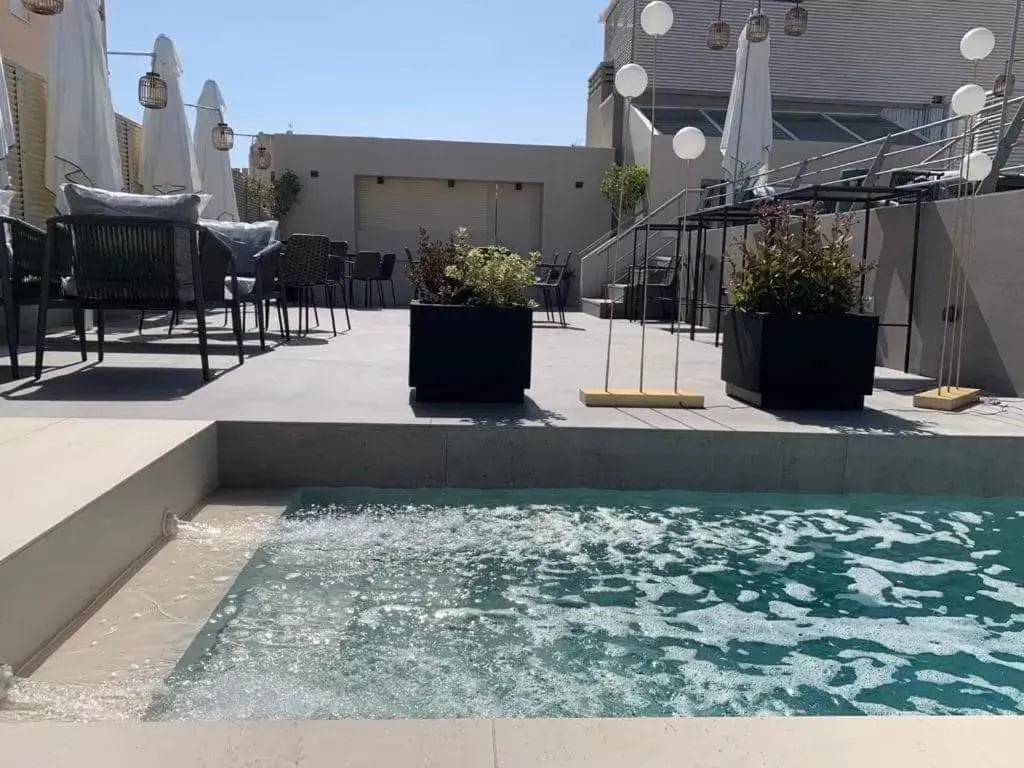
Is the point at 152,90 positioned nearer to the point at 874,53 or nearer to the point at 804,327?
the point at 804,327

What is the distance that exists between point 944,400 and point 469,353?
8.28 ft

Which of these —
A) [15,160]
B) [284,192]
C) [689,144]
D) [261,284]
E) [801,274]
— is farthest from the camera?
[284,192]

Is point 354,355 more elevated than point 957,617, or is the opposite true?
point 354,355

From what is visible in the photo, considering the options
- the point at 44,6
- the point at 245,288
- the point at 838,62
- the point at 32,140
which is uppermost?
the point at 838,62

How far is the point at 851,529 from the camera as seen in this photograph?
2930 mm

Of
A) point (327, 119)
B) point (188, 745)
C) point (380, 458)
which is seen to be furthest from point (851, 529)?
point (327, 119)

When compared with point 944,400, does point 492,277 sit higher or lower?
higher

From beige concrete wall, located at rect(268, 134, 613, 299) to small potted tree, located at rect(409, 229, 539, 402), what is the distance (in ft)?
38.4

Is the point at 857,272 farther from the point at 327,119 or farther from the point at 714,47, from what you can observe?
the point at 327,119

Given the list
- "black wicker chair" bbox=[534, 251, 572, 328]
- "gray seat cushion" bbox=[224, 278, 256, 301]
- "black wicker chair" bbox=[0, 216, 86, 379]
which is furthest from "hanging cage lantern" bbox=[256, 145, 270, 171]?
"black wicker chair" bbox=[0, 216, 86, 379]

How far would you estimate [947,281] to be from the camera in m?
5.39

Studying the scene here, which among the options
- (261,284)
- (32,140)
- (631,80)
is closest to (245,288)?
(261,284)

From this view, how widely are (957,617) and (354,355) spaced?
4.51m

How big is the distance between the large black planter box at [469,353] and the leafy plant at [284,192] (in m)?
12.1
